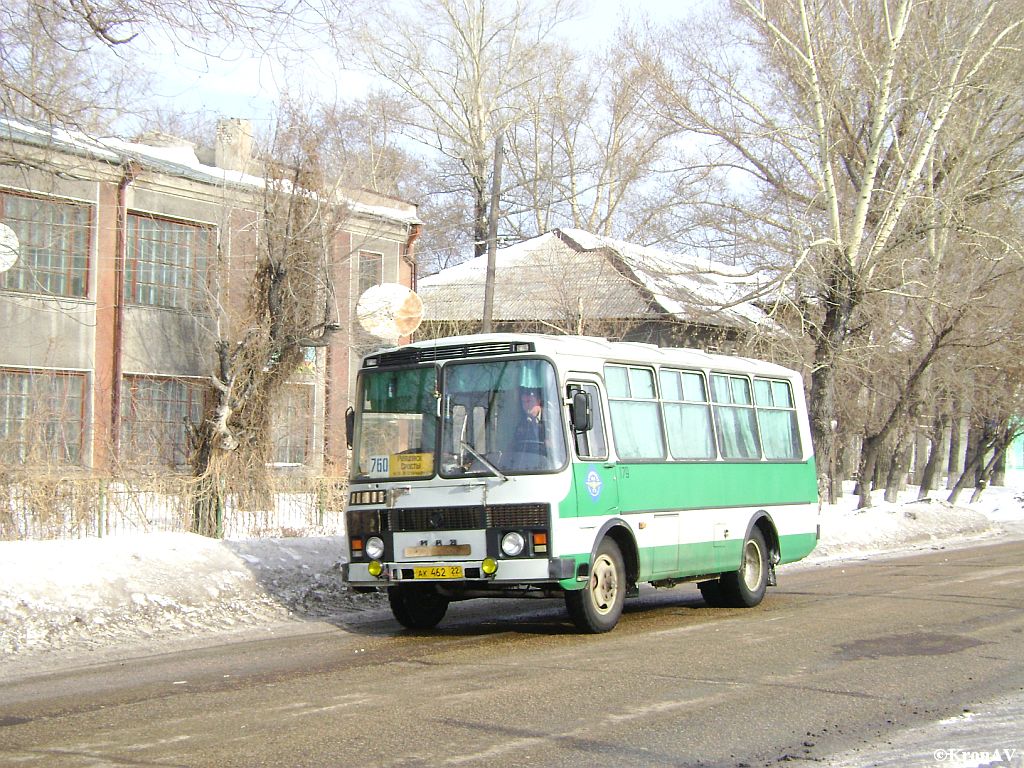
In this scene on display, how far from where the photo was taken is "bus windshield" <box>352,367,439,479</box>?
39.3 feet

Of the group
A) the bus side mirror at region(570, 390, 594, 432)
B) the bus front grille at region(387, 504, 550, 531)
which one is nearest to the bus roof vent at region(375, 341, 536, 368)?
the bus side mirror at region(570, 390, 594, 432)

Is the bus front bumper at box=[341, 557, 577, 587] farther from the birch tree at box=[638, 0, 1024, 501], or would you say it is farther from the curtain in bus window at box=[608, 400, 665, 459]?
the birch tree at box=[638, 0, 1024, 501]

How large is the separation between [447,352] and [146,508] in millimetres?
6844

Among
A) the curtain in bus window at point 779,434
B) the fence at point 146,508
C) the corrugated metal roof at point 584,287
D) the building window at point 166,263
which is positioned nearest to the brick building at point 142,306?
the building window at point 166,263

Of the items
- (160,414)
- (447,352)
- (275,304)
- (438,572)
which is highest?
(275,304)

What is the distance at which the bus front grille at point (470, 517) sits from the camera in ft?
37.2

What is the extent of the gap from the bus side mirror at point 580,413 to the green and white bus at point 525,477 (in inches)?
0.6

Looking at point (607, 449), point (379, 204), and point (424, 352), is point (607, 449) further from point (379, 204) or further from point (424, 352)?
point (379, 204)

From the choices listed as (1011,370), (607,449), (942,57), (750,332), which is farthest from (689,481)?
(1011,370)

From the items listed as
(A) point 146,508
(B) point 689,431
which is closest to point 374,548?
(B) point 689,431

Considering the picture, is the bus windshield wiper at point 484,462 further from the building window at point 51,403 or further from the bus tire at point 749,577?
the building window at point 51,403

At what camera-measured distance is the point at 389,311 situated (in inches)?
941

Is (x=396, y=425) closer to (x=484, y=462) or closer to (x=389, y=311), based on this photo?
A: (x=484, y=462)

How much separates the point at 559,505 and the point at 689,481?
9.04 feet
